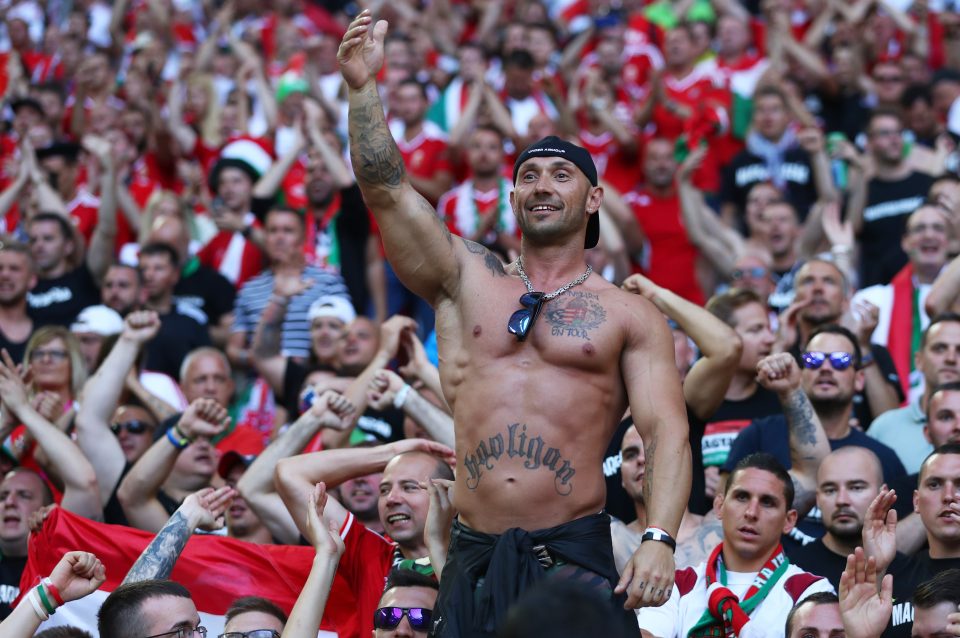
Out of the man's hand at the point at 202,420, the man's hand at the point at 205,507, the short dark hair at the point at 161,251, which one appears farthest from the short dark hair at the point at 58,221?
the man's hand at the point at 205,507

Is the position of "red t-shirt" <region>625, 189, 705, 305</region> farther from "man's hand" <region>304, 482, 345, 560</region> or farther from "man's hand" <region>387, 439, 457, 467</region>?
"man's hand" <region>304, 482, 345, 560</region>

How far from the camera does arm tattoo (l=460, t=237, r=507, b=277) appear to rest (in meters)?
5.52

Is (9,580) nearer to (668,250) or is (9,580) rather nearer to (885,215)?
(668,250)

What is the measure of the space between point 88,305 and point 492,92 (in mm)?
4337

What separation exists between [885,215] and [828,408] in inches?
168

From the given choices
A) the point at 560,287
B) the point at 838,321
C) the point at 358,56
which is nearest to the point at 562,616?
the point at 560,287

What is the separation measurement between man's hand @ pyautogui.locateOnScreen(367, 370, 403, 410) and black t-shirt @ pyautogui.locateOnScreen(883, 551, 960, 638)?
9.12ft

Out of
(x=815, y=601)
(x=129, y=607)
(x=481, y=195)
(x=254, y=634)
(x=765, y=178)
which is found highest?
(x=765, y=178)

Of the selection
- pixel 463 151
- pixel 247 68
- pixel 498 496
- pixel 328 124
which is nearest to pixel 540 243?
pixel 498 496

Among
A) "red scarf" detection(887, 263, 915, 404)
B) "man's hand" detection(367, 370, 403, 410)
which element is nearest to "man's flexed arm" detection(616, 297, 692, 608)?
"man's hand" detection(367, 370, 403, 410)

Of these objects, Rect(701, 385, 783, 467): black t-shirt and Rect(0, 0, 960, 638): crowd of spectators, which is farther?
Rect(701, 385, 783, 467): black t-shirt

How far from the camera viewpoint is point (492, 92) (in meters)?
13.9

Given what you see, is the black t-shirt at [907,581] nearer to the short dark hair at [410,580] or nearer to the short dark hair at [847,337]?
the short dark hair at [847,337]

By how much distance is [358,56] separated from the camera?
525 centimetres
